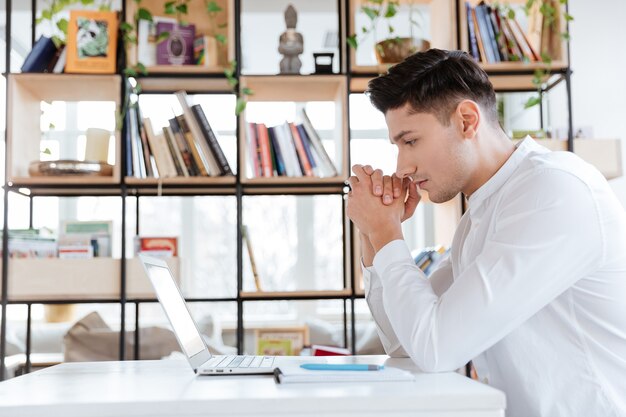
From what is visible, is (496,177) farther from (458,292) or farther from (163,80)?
(163,80)

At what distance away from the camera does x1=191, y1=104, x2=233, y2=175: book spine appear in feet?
9.12

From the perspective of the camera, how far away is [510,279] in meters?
1.18

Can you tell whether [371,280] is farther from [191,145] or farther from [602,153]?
[602,153]

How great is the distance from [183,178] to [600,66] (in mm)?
3113

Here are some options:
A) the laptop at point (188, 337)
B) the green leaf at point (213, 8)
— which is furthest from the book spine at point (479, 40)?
the laptop at point (188, 337)

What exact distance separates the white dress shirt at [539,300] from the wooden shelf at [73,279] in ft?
5.27

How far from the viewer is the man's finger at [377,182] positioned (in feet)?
5.13

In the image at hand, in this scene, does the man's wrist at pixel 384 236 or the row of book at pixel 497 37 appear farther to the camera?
the row of book at pixel 497 37

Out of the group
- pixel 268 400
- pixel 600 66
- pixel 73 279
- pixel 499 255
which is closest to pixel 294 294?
pixel 73 279

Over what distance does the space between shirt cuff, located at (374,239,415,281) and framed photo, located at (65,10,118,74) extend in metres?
1.78

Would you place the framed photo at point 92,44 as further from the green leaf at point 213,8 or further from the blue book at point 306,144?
the blue book at point 306,144

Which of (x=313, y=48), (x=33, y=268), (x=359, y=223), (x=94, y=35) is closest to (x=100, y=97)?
(x=94, y=35)

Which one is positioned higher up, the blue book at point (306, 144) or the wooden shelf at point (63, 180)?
the blue book at point (306, 144)

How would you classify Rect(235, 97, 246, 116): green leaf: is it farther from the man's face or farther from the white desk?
the white desk
